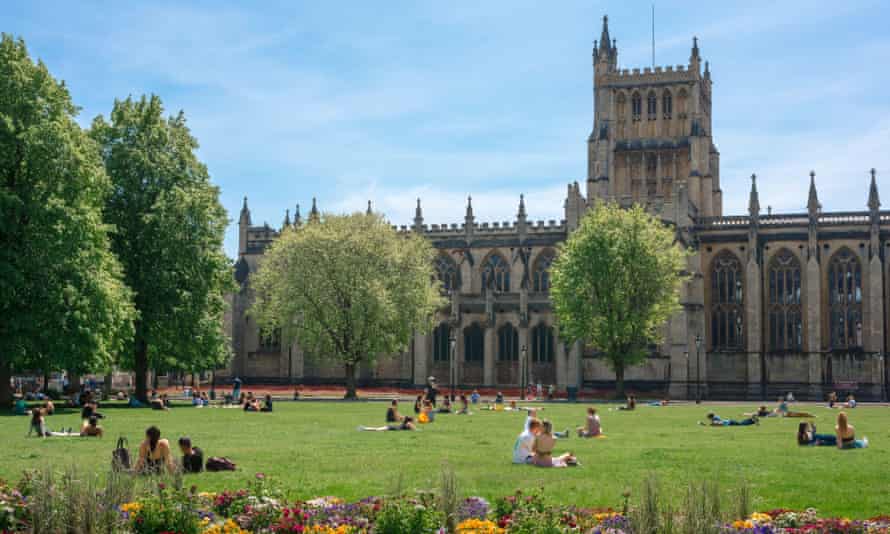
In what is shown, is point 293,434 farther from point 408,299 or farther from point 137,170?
point 408,299

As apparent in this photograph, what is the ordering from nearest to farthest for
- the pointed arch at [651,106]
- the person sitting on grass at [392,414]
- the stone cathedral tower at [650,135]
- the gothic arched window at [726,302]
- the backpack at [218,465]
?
the backpack at [218,465] < the person sitting on grass at [392,414] < the gothic arched window at [726,302] < the stone cathedral tower at [650,135] < the pointed arch at [651,106]

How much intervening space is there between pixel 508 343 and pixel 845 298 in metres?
24.1

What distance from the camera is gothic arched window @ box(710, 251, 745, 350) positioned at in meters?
73.1

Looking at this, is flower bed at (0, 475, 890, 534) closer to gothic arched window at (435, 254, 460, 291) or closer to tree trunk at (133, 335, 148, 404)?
tree trunk at (133, 335, 148, 404)

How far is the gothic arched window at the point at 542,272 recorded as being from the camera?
79.3m

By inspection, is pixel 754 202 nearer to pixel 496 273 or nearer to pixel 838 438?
pixel 496 273

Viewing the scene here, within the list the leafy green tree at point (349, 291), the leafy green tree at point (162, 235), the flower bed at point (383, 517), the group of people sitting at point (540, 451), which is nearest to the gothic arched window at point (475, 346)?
the leafy green tree at point (349, 291)

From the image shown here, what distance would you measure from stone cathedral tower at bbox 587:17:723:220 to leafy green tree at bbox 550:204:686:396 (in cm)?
2213

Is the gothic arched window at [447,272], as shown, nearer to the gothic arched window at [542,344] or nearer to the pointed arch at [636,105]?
the gothic arched window at [542,344]

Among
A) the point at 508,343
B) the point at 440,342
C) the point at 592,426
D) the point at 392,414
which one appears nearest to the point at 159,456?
the point at 592,426

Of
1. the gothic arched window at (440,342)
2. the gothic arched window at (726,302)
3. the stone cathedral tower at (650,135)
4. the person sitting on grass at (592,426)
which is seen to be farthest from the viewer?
the stone cathedral tower at (650,135)

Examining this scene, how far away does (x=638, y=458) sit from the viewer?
20844mm

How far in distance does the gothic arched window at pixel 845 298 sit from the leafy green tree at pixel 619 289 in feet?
54.9

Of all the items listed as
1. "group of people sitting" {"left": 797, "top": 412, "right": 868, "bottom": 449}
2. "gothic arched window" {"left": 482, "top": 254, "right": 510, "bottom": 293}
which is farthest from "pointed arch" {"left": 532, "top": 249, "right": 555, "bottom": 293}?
"group of people sitting" {"left": 797, "top": 412, "right": 868, "bottom": 449}
